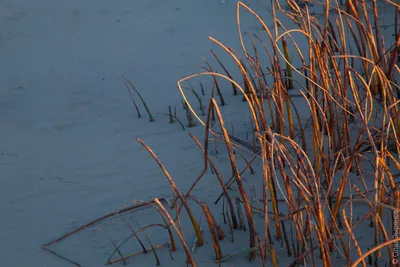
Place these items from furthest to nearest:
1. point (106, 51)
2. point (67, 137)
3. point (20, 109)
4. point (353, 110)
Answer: point (106, 51) < point (20, 109) < point (67, 137) < point (353, 110)

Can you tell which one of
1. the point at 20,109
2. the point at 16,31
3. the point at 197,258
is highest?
the point at 16,31

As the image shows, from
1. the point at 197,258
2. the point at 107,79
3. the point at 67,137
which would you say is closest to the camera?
the point at 197,258

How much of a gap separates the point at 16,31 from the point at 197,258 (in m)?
2.50

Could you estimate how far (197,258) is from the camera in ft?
6.61

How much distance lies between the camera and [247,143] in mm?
2582

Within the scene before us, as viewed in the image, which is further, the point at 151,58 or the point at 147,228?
the point at 151,58

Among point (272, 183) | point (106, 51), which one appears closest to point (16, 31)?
point (106, 51)

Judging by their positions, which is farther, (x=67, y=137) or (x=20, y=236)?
(x=67, y=137)

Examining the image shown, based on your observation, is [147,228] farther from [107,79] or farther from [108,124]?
[107,79]

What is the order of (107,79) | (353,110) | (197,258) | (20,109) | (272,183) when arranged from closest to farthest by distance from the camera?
(272,183) < (197,258) < (353,110) < (20,109) < (107,79)

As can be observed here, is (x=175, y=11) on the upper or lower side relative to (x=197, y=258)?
upper

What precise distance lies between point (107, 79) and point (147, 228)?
1433 millimetres

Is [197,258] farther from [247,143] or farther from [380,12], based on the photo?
[380,12]

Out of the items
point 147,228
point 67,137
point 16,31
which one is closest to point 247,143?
point 147,228
